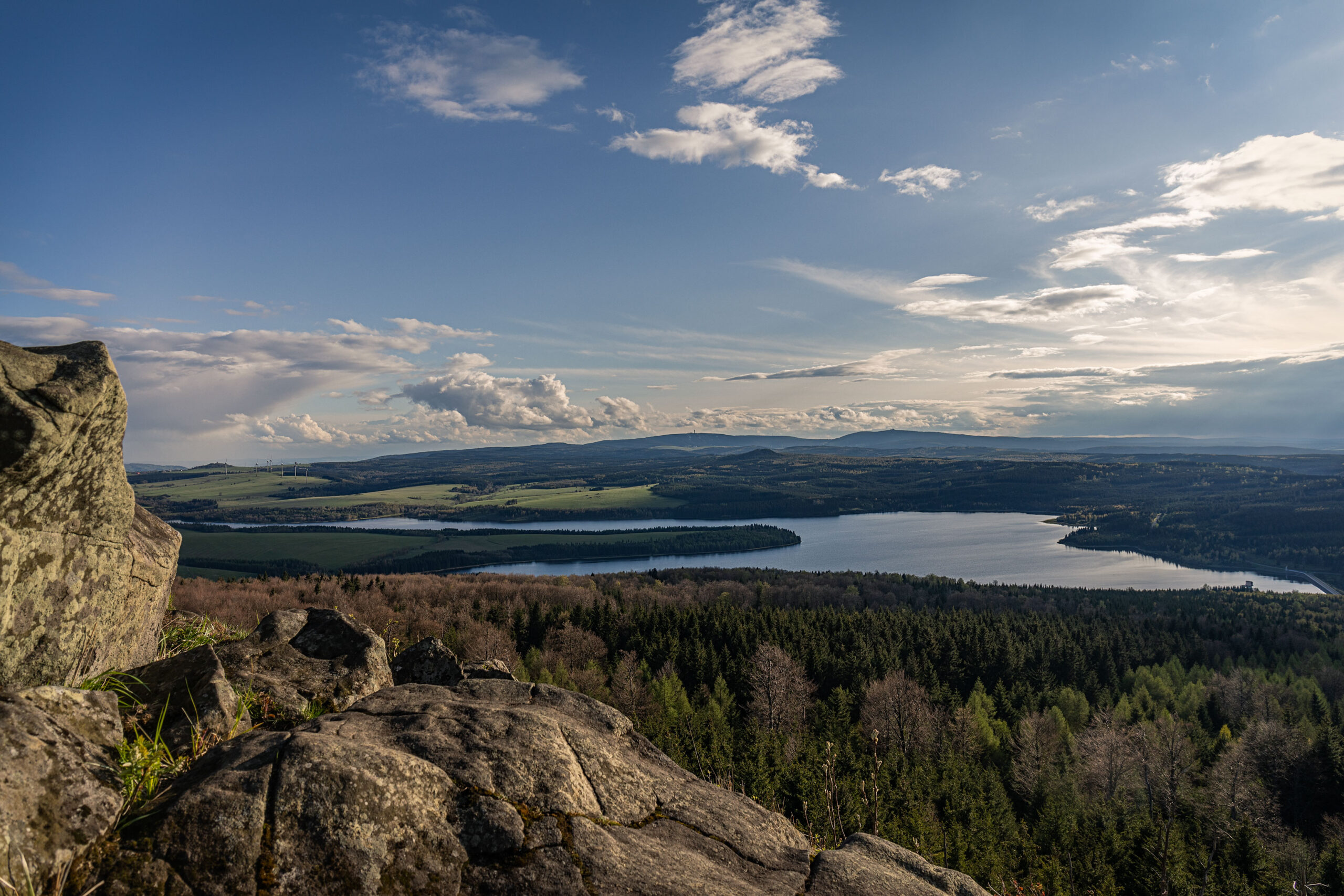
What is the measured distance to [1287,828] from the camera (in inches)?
2675

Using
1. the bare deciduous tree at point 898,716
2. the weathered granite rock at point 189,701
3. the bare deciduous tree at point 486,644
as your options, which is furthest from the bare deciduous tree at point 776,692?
the weathered granite rock at point 189,701

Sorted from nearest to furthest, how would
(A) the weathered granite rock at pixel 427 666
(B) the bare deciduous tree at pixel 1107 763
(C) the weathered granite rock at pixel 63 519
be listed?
(C) the weathered granite rock at pixel 63 519 → (A) the weathered granite rock at pixel 427 666 → (B) the bare deciduous tree at pixel 1107 763

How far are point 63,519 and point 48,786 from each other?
14.8 feet

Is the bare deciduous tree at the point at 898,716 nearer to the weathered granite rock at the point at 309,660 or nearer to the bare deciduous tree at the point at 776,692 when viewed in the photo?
the bare deciduous tree at the point at 776,692

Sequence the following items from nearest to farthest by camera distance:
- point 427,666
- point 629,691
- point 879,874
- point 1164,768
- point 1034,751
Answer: point 879,874, point 427,666, point 629,691, point 1164,768, point 1034,751

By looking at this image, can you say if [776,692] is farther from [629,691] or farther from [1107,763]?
[1107,763]

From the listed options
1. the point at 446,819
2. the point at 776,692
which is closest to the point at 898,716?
the point at 776,692

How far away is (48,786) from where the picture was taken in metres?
5.34

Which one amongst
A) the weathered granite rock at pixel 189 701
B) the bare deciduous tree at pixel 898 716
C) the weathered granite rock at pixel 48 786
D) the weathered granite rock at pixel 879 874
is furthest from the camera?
the bare deciduous tree at pixel 898 716

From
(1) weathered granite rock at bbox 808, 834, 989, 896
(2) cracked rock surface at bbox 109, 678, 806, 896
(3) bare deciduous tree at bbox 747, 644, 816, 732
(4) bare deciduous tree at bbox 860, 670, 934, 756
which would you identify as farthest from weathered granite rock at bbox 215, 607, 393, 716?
(4) bare deciduous tree at bbox 860, 670, 934, 756

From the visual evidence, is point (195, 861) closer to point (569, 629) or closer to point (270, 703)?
point (270, 703)

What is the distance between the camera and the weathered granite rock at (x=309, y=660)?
10898mm

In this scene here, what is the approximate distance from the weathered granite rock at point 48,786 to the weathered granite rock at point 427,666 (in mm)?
8670

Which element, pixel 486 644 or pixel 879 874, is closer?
pixel 879 874
